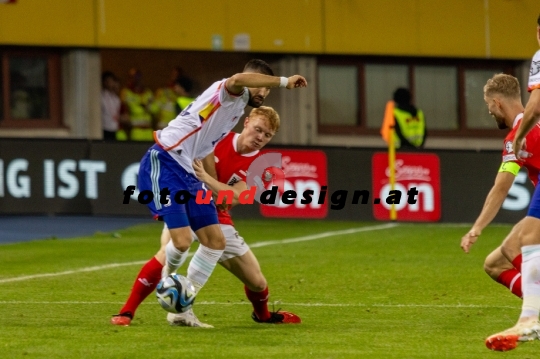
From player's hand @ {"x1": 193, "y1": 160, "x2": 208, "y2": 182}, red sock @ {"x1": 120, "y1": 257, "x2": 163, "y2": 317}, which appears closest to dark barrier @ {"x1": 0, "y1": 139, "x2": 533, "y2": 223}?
red sock @ {"x1": 120, "y1": 257, "x2": 163, "y2": 317}

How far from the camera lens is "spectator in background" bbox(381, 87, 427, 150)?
2148 cm

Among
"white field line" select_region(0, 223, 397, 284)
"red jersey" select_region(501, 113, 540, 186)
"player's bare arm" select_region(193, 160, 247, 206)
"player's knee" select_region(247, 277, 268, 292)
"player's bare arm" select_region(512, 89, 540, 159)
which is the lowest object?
"white field line" select_region(0, 223, 397, 284)

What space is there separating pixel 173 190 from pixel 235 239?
30.0 inches

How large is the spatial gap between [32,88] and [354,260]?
11594 mm

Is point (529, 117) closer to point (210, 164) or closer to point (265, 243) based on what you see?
point (210, 164)

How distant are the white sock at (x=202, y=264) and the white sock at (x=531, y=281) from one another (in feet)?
7.29

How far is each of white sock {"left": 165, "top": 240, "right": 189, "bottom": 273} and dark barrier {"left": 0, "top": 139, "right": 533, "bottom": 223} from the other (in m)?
10.5

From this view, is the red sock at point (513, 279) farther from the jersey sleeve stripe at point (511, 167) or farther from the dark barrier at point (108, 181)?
the dark barrier at point (108, 181)

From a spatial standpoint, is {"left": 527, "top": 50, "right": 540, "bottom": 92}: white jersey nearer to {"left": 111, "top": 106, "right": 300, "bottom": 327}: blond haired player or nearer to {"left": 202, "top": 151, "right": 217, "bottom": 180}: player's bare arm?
{"left": 111, "top": 106, "right": 300, "bottom": 327}: blond haired player

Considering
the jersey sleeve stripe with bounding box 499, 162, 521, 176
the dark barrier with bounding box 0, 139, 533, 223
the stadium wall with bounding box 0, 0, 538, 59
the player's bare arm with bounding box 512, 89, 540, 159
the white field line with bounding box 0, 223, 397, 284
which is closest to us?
the player's bare arm with bounding box 512, 89, 540, 159

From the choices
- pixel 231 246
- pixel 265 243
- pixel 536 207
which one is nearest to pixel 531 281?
pixel 536 207

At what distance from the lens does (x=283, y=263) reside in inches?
571

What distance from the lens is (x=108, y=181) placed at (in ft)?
64.5

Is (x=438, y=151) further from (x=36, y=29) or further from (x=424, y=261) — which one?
(x=36, y=29)
